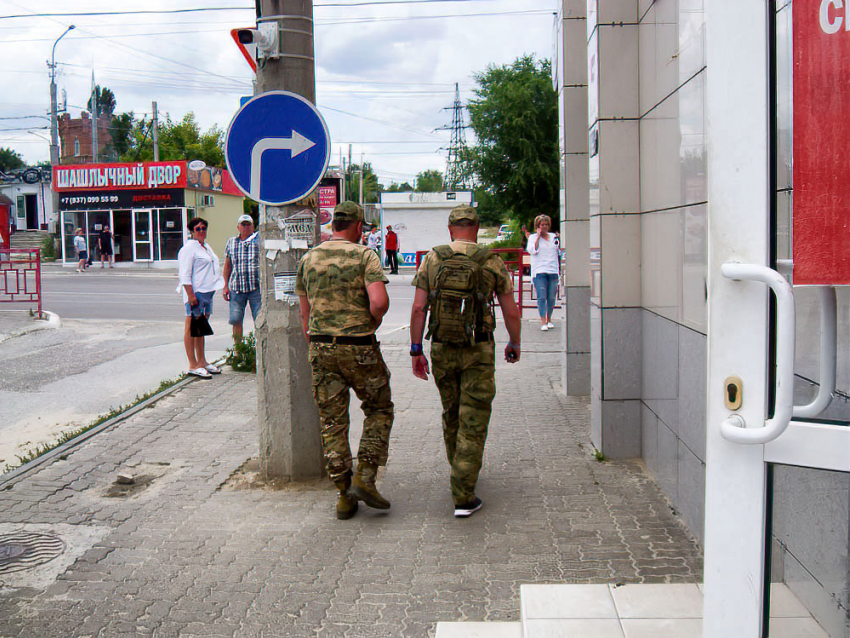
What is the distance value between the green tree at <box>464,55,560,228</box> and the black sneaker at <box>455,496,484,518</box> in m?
36.4

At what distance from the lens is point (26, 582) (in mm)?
4289

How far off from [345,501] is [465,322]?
4.34ft

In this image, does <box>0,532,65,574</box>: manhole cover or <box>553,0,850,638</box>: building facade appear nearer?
<box>553,0,850,638</box>: building facade

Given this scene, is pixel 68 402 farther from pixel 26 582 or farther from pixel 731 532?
pixel 731 532

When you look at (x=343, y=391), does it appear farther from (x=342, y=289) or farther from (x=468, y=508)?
(x=468, y=508)

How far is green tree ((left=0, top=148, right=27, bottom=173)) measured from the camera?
108812 millimetres

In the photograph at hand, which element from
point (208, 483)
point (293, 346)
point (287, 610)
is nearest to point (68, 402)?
point (208, 483)

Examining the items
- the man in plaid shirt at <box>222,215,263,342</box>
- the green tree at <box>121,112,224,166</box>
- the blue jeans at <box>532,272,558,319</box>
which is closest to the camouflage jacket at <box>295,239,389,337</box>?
the man in plaid shirt at <box>222,215,263,342</box>

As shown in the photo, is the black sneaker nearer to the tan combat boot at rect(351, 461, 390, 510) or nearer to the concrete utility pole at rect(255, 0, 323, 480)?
the tan combat boot at rect(351, 461, 390, 510)

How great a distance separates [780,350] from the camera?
1.54 metres

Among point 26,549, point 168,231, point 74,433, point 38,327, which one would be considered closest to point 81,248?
point 168,231

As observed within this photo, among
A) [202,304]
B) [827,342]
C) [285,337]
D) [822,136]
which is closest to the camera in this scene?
[822,136]

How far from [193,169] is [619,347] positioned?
35.0 metres

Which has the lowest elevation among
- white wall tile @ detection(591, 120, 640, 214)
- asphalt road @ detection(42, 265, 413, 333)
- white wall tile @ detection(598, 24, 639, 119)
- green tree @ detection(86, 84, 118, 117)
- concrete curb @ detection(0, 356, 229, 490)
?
concrete curb @ detection(0, 356, 229, 490)
